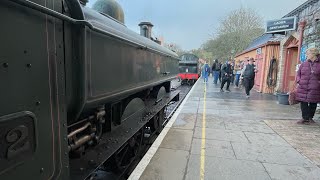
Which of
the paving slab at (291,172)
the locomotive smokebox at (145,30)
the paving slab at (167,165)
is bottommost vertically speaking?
the paving slab at (291,172)

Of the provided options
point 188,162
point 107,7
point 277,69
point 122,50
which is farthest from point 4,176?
point 277,69

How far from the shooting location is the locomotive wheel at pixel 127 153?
12.1ft

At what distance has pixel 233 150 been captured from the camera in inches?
167

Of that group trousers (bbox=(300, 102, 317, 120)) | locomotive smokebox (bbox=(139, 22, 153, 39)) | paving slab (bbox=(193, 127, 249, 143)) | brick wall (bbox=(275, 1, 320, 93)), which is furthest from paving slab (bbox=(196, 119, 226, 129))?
brick wall (bbox=(275, 1, 320, 93))

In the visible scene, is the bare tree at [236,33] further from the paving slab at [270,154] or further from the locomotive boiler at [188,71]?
the paving slab at [270,154]

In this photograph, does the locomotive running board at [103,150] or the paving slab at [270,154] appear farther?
the paving slab at [270,154]

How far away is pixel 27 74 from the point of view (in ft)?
4.68

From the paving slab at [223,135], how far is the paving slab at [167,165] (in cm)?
111

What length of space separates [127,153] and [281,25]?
9382mm

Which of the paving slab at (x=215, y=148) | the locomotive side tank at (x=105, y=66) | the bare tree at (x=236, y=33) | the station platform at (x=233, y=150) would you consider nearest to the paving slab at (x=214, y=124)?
the station platform at (x=233, y=150)

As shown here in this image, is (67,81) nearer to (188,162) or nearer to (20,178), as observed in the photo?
(20,178)

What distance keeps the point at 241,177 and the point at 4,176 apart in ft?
9.25

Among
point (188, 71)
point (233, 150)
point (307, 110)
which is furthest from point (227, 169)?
point (188, 71)

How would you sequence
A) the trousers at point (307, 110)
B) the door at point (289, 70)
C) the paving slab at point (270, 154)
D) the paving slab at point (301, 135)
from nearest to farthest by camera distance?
the paving slab at point (270, 154)
the paving slab at point (301, 135)
the trousers at point (307, 110)
the door at point (289, 70)
